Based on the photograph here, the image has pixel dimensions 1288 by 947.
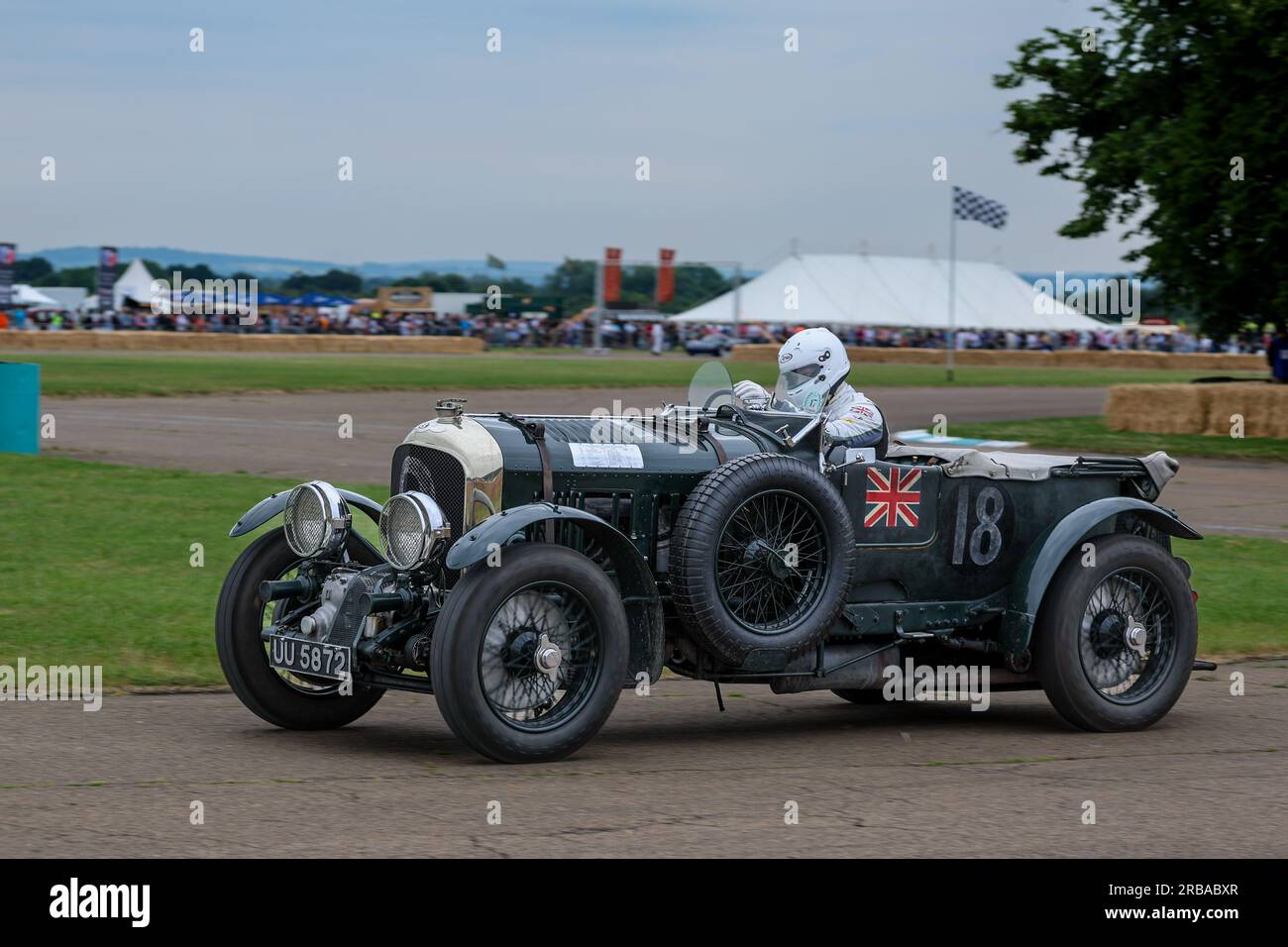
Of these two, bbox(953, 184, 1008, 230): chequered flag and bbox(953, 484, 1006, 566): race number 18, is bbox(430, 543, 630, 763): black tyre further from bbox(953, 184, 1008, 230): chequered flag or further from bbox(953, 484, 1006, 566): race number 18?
bbox(953, 184, 1008, 230): chequered flag

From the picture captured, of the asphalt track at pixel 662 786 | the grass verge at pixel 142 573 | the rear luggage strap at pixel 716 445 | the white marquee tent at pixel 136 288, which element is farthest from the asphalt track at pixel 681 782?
the white marquee tent at pixel 136 288

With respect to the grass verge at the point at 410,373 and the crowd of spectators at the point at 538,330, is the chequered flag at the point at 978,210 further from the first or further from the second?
the crowd of spectators at the point at 538,330

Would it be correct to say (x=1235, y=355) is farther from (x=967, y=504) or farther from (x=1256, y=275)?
(x=967, y=504)

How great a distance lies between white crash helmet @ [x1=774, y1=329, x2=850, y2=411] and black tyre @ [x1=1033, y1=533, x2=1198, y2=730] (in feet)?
4.17

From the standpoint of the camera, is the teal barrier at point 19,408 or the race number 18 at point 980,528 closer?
the race number 18 at point 980,528

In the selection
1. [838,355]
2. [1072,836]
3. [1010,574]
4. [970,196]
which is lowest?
[1072,836]

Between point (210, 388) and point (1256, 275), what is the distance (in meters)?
20.1

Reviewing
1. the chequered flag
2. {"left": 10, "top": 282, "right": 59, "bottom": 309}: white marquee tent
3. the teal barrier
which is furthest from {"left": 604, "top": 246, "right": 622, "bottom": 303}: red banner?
the teal barrier

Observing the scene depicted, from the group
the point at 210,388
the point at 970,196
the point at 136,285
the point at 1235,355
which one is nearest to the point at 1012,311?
the point at 1235,355

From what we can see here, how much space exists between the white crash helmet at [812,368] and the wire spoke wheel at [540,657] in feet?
5.69

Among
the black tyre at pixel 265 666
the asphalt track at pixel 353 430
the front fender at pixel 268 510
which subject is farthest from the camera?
the asphalt track at pixel 353 430

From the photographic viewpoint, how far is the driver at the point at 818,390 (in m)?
7.20

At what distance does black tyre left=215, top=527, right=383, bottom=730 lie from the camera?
658 centimetres

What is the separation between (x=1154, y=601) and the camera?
7266 mm
